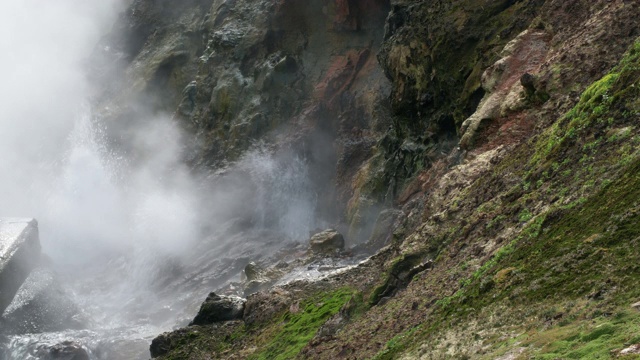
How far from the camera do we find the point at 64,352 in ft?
129

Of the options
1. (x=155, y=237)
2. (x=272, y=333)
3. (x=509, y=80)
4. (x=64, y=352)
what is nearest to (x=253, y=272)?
(x=272, y=333)

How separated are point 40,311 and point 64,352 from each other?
7618mm

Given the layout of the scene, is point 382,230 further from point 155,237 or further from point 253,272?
point 155,237

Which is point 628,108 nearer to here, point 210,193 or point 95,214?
Result: point 210,193

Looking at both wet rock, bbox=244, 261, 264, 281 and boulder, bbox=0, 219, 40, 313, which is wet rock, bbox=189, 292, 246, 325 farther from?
boulder, bbox=0, 219, 40, 313

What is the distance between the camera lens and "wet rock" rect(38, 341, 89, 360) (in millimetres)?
39094

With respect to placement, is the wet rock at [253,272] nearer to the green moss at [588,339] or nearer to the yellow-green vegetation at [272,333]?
the yellow-green vegetation at [272,333]

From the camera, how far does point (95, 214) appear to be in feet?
234

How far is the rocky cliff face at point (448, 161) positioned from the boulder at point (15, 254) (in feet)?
49.4

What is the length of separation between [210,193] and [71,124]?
35282mm

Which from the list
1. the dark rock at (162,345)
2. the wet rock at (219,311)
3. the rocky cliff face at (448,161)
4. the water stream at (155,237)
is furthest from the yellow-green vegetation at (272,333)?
the water stream at (155,237)

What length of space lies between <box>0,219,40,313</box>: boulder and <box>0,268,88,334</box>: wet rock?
22.8 inches

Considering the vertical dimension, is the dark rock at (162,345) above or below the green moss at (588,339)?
above

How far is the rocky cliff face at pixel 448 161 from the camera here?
11.6 m
